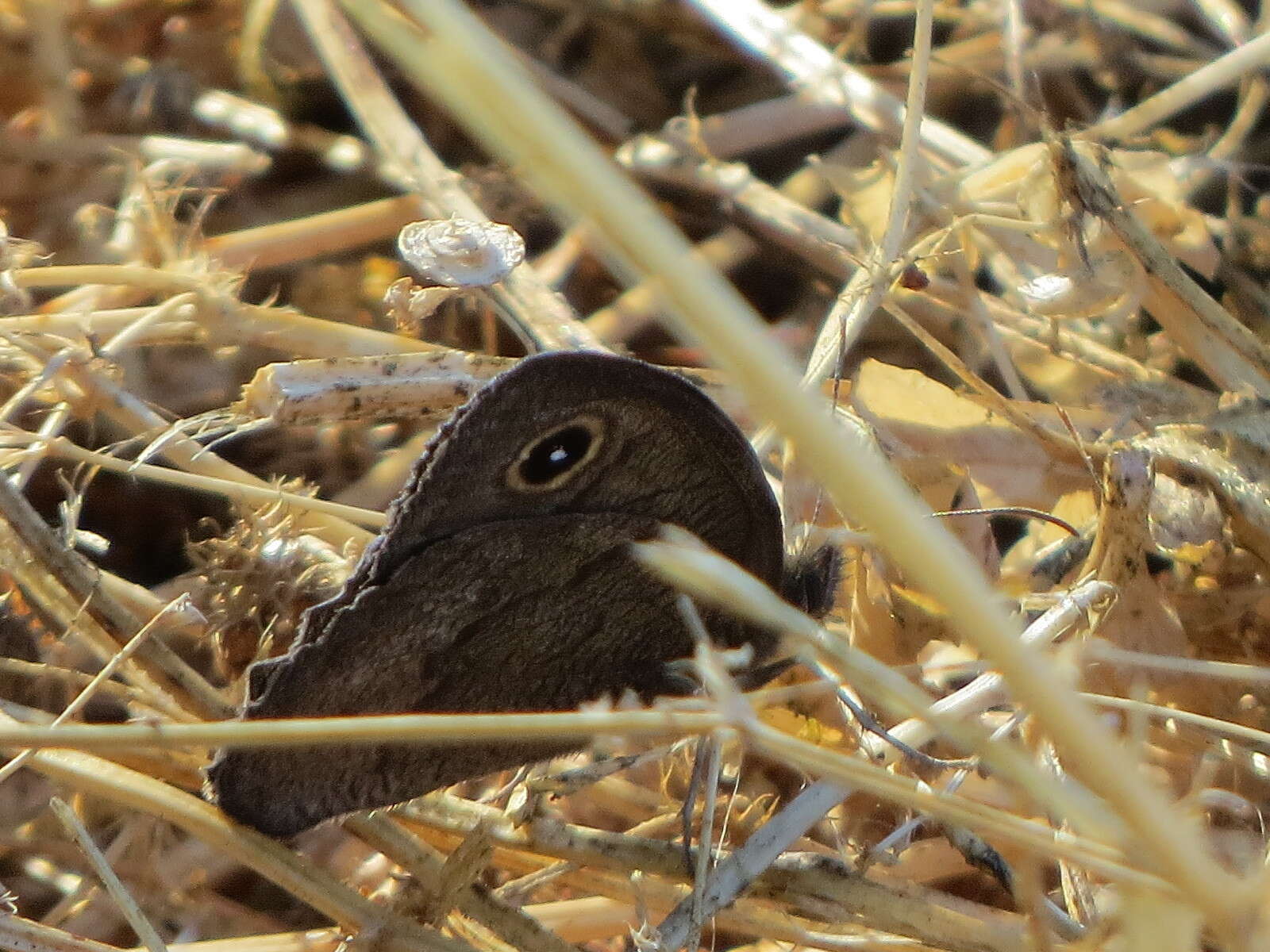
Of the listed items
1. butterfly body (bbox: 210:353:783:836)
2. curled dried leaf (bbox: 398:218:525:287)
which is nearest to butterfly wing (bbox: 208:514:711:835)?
butterfly body (bbox: 210:353:783:836)

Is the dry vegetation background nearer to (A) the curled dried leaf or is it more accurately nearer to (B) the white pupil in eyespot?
(A) the curled dried leaf

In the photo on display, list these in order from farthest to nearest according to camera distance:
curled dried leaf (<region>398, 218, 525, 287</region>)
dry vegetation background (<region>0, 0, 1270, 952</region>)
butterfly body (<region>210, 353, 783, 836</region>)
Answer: curled dried leaf (<region>398, 218, 525, 287</region>) → butterfly body (<region>210, 353, 783, 836</region>) → dry vegetation background (<region>0, 0, 1270, 952</region>)

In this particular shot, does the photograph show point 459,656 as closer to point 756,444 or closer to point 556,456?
point 556,456

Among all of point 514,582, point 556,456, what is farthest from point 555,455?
point 514,582

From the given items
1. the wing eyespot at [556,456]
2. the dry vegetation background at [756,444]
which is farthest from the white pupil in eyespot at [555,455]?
the dry vegetation background at [756,444]

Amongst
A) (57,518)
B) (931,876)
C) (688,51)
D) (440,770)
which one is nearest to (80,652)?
(57,518)

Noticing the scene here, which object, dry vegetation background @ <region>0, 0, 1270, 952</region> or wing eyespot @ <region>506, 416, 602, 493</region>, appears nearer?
dry vegetation background @ <region>0, 0, 1270, 952</region>

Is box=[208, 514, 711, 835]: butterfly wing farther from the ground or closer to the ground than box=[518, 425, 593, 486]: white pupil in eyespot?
closer to the ground

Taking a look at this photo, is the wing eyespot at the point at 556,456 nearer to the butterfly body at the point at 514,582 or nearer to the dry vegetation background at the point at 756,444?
the butterfly body at the point at 514,582

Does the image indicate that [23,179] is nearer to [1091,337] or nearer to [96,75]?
[96,75]
